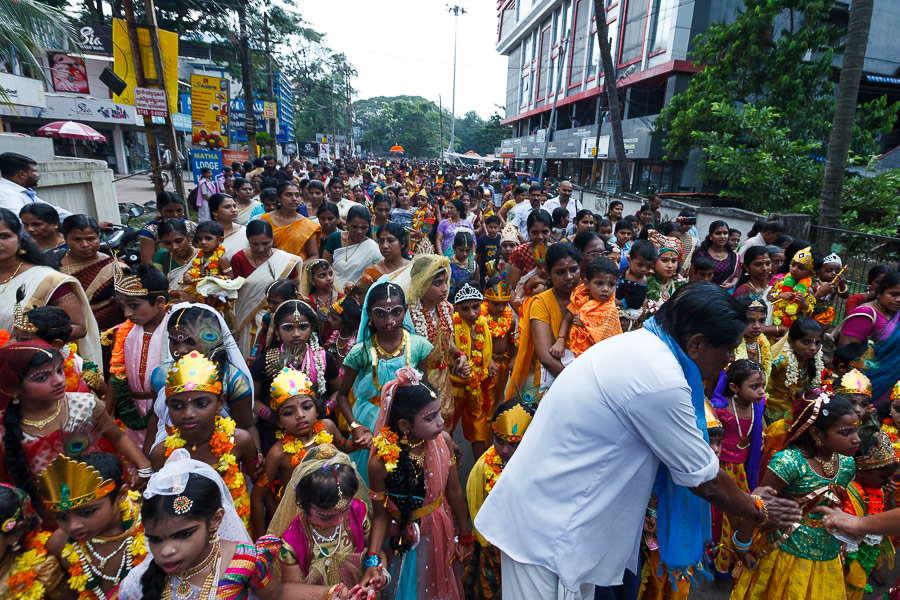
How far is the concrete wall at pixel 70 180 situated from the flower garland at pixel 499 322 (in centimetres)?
881

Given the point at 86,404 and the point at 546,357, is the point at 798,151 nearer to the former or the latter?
the point at 546,357

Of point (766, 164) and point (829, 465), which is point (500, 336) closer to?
point (829, 465)

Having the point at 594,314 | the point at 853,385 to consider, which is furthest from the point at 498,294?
the point at 853,385

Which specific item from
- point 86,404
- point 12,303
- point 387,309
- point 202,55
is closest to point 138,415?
point 86,404

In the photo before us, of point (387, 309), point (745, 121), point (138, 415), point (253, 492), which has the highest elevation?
point (745, 121)

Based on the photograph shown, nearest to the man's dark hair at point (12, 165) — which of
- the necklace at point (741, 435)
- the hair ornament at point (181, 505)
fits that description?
the hair ornament at point (181, 505)

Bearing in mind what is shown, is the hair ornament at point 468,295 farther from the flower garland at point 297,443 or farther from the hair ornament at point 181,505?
the hair ornament at point 181,505

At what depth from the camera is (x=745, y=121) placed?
40.0 feet

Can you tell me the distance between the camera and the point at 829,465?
8.08 feet

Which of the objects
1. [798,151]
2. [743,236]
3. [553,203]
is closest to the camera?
[553,203]

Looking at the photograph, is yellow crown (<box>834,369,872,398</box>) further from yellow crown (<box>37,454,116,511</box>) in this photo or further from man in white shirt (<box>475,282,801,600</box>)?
yellow crown (<box>37,454,116,511</box>)

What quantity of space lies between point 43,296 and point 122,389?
0.78 m

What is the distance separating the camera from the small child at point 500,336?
14.0 ft

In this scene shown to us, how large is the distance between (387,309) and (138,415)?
1.84 m
